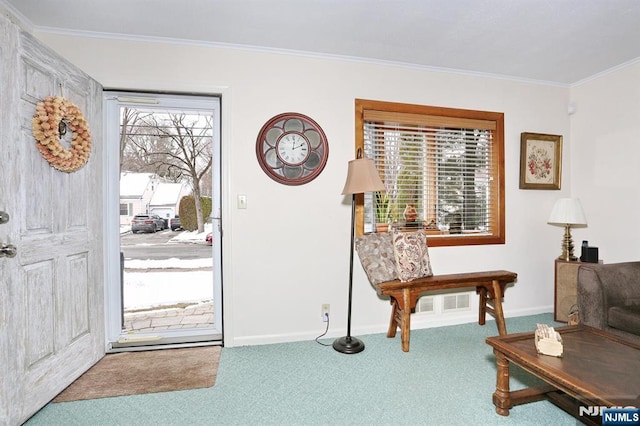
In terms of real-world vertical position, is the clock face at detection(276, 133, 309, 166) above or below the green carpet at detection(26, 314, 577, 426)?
above

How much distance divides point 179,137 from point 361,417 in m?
2.59

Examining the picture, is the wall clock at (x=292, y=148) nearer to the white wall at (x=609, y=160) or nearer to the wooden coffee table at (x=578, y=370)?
the wooden coffee table at (x=578, y=370)

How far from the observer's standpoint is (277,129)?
9.23ft

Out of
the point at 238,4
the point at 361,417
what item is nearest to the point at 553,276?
the point at 361,417

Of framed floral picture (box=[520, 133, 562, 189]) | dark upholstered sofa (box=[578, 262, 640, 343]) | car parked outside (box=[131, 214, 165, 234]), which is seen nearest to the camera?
dark upholstered sofa (box=[578, 262, 640, 343])

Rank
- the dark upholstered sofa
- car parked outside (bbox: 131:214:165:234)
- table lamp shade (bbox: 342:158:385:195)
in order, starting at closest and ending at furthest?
the dark upholstered sofa, table lamp shade (bbox: 342:158:385:195), car parked outside (bbox: 131:214:165:234)

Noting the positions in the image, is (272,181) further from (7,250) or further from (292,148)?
(7,250)

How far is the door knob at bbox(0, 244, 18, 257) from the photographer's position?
5.47ft

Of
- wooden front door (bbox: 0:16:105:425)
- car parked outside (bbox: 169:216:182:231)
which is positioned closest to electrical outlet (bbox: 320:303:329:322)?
car parked outside (bbox: 169:216:182:231)

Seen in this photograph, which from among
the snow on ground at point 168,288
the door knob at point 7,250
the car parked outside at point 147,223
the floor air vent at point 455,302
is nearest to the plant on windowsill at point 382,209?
the floor air vent at point 455,302

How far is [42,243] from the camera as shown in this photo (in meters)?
1.97

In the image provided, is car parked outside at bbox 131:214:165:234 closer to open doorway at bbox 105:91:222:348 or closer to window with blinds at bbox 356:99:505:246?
open doorway at bbox 105:91:222:348

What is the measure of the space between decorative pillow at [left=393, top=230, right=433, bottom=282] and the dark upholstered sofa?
1081 millimetres

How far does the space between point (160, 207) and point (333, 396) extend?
212 centimetres
